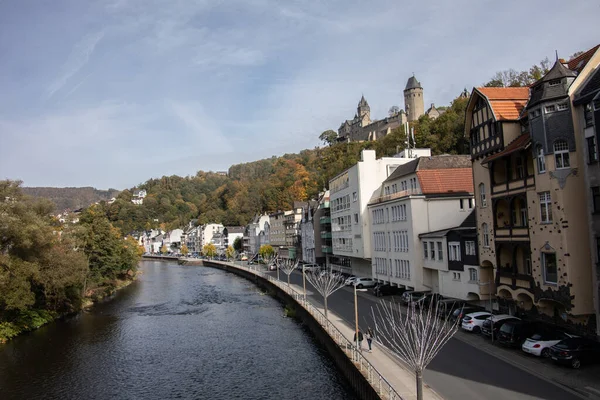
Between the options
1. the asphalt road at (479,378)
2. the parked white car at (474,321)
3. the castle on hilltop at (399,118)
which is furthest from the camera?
the castle on hilltop at (399,118)

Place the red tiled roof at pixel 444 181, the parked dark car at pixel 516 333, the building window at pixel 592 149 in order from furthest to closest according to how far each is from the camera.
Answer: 1. the red tiled roof at pixel 444 181
2. the parked dark car at pixel 516 333
3. the building window at pixel 592 149

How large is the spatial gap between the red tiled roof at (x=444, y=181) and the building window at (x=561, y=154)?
1726 centimetres

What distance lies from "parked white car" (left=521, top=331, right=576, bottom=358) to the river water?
28.1ft

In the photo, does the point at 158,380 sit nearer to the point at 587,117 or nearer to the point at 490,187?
the point at 490,187

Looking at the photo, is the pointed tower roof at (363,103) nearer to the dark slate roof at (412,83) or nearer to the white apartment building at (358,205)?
the dark slate roof at (412,83)

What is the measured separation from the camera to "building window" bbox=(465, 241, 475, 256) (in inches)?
1273

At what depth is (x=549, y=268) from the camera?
24.1 metres

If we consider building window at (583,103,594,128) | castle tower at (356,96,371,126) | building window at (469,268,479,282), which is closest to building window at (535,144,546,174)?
building window at (583,103,594,128)

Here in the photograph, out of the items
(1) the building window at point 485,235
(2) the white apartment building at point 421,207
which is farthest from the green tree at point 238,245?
(1) the building window at point 485,235

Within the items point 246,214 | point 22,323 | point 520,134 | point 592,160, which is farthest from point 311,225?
point 246,214

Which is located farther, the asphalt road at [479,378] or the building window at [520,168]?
the building window at [520,168]

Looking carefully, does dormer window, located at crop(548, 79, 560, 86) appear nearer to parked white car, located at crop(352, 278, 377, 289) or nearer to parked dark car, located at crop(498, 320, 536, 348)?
parked dark car, located at crop(498, 320, 536, 348)

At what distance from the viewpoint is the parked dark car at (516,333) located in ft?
76.7

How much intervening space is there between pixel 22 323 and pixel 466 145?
64.4m
